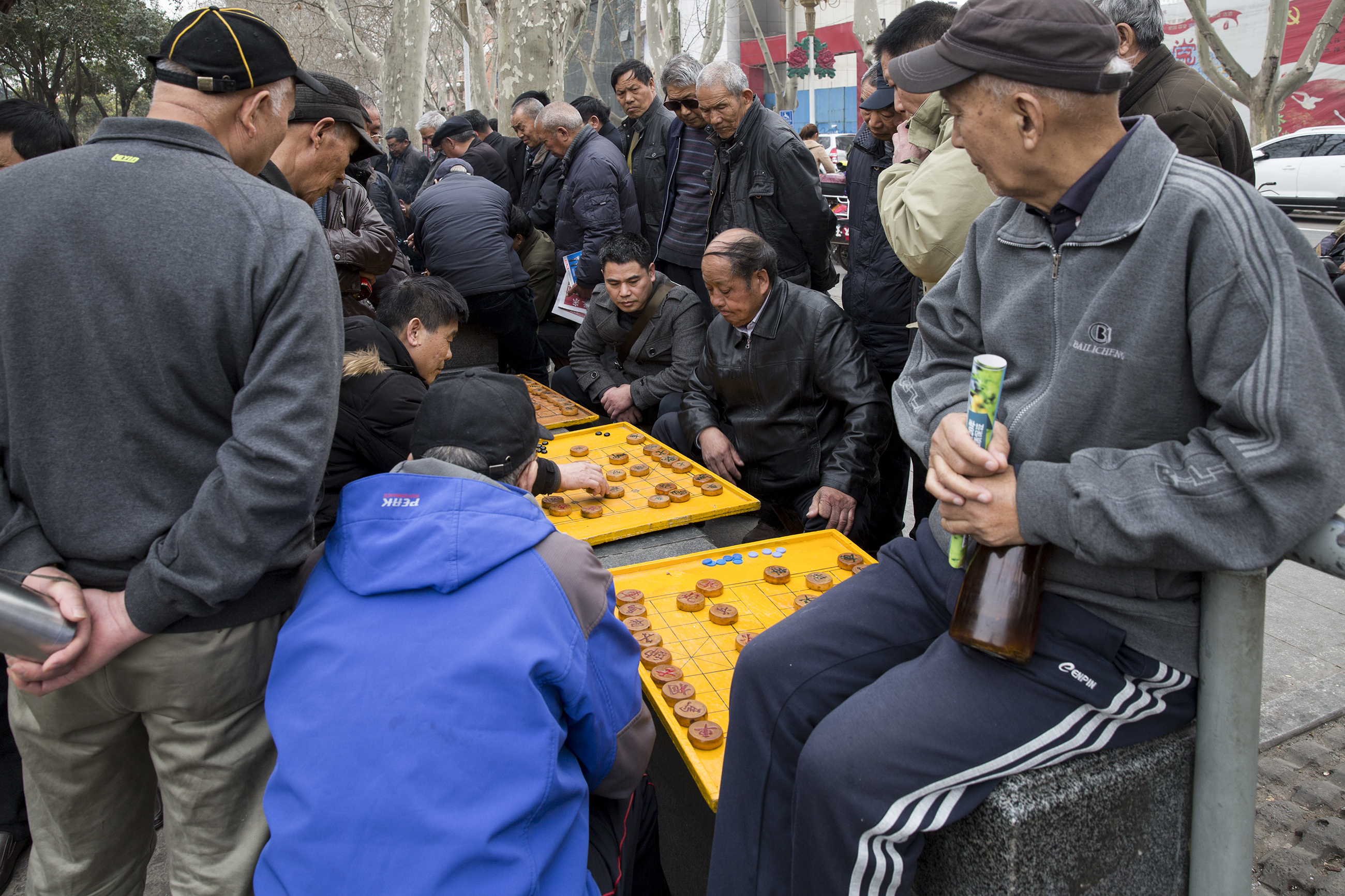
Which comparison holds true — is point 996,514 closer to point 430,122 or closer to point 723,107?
point 723,107

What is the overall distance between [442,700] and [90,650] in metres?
0.73

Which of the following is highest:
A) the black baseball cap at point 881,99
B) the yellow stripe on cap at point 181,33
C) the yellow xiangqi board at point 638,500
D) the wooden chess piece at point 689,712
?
the yellow stripe on cap at point 181,33

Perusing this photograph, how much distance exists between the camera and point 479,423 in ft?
6.41

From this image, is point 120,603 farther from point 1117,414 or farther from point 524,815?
point 1117,414

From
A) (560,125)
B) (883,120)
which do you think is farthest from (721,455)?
(560,125)

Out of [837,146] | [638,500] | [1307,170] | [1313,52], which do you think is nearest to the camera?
[638,500]

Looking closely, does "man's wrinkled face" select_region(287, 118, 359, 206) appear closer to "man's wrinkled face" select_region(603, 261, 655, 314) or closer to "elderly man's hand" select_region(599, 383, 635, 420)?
"man's wrinkled face" select_region(603, 261, 655, 314)

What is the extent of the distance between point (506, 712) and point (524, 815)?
0.16m

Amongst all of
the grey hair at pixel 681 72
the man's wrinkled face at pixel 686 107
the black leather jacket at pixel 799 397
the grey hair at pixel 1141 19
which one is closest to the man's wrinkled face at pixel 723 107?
the man's wrinkled face at pixel 686 107

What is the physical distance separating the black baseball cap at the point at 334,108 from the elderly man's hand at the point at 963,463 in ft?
6.93

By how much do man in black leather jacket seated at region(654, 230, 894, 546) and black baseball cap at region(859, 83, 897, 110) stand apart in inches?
26.7

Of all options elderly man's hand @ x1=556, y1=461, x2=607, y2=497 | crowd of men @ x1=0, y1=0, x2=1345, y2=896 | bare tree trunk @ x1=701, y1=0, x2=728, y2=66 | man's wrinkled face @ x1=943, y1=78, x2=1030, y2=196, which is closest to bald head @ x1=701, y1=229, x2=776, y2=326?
elderly man's hand @ x1=556, y1=461, x2=607, y2=497

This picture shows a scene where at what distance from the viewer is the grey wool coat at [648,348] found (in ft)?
16.0

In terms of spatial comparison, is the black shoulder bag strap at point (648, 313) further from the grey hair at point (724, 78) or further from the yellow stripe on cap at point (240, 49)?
the yellow stripe on cap at point (240, 49)
